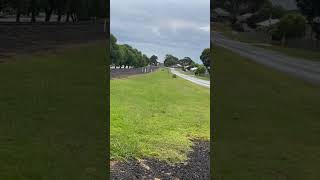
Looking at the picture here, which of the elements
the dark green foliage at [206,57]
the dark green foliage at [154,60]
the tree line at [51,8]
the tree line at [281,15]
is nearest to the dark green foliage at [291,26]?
the tree line at [281,15]

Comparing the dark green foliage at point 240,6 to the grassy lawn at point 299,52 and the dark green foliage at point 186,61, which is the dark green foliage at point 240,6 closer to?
the grassy lawn at point 299,52

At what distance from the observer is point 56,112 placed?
6055 mm

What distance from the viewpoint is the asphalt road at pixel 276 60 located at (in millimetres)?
5984

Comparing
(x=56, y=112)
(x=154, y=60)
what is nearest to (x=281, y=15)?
(x=154, y=60)

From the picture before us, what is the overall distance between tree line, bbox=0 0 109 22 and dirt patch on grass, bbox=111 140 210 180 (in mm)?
1871

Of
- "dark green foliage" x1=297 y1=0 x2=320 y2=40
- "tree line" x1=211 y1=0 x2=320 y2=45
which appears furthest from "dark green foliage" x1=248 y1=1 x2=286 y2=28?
"dark green foliage" x1=297 y1=0 x2=320 y2=40

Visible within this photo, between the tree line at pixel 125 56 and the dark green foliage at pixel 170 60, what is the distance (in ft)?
0.44

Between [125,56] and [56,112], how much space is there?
107 centimetres

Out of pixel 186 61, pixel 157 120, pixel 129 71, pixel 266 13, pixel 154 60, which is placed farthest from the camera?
pixel 129 71

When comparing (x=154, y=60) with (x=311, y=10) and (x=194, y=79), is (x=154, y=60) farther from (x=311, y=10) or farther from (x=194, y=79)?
(x=311, y=10)

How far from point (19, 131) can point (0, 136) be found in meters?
0.23

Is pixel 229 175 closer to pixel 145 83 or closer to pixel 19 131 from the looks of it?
pixel 145 83

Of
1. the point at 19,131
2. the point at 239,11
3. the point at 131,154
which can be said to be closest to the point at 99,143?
the point at 131,154

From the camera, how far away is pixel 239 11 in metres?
6.22
